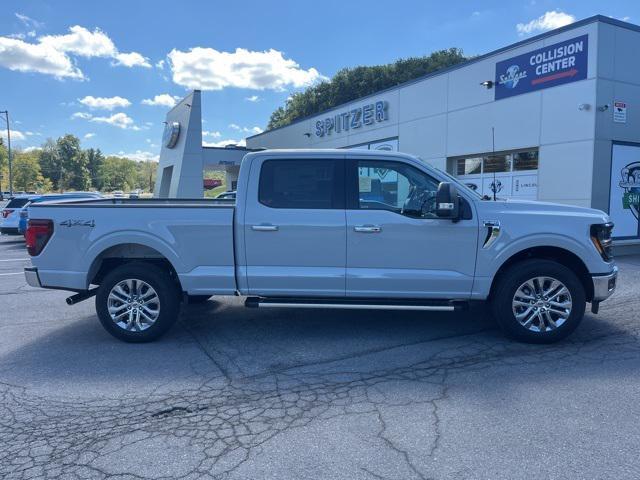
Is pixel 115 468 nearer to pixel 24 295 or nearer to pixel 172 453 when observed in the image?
pixel 172 453

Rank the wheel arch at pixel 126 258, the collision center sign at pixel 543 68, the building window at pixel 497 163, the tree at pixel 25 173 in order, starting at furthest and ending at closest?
the tree at pixel 25 173 < the building window at pixel 497 163 < the collision center sign at pixel 543 68 < the wheel arch at pixel 126 258

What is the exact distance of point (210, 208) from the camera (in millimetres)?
5207

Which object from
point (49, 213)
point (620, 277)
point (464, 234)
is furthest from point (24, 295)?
point (620, 277)

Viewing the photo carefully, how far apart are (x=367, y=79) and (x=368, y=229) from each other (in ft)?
130

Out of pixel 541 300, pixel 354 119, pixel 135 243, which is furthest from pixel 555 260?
pixel 354 119

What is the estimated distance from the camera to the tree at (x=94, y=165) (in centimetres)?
11431

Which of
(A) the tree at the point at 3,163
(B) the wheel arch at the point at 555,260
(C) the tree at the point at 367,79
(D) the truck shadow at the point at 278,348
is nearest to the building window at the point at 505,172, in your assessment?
(B) the wheel arch at the point at 555,260

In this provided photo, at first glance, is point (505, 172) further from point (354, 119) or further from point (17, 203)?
point (17, 203)

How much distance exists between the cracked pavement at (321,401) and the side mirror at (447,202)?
1.41 meters

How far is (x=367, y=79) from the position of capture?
4184 cm

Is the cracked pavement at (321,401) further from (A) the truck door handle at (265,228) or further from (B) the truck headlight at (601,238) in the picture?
(A) the truck door handle at (265,228)

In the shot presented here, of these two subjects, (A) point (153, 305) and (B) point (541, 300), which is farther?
(A) point (153, 305)

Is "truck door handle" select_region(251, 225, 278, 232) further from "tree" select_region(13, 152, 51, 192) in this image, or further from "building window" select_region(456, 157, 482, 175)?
"tree" select_region(13, 152, 51, 192)

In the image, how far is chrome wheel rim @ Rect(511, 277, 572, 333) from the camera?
16.6ft
